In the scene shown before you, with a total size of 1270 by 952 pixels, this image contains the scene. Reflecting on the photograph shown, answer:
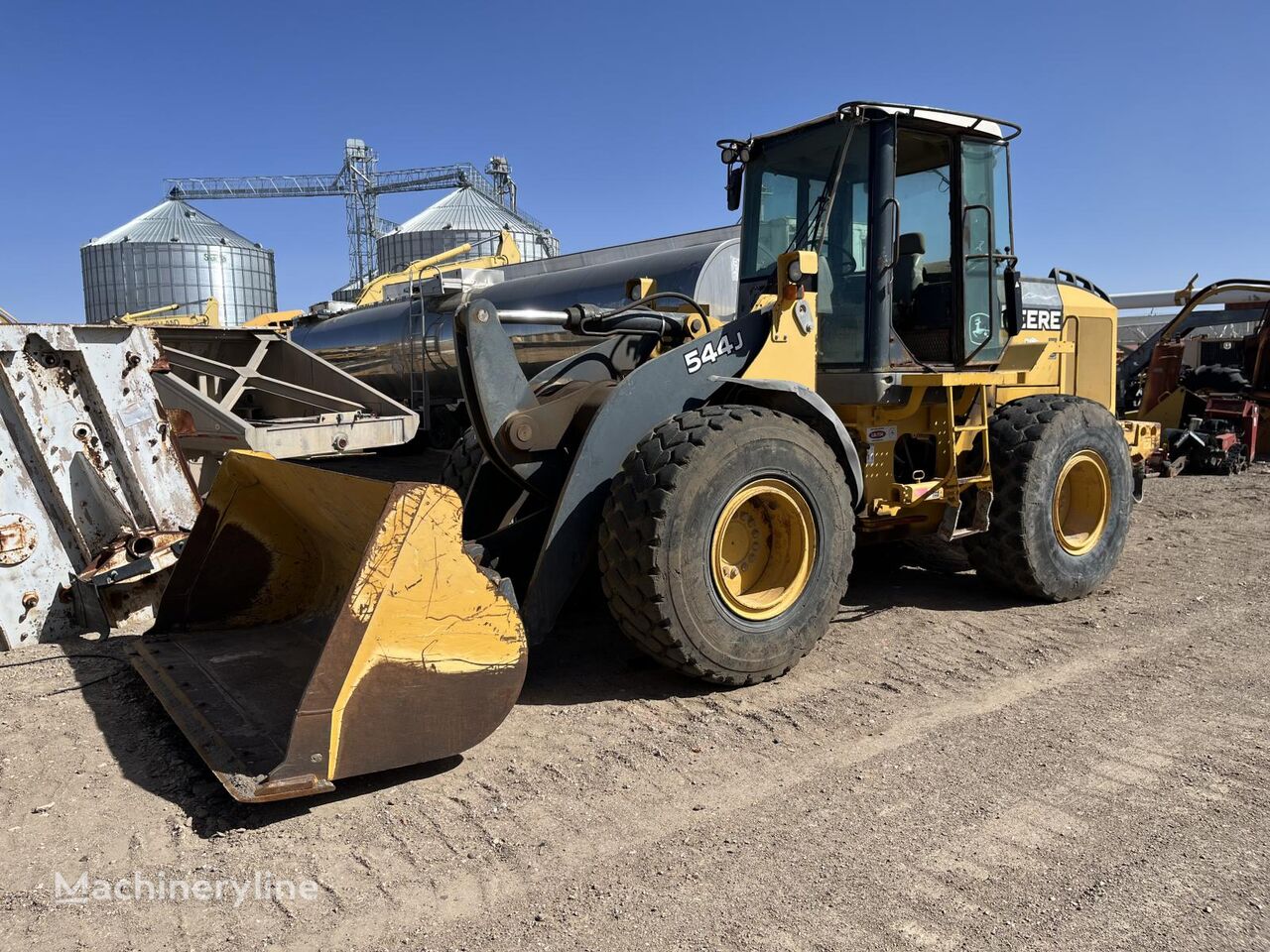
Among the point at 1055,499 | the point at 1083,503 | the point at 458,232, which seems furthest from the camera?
the point at 458,232

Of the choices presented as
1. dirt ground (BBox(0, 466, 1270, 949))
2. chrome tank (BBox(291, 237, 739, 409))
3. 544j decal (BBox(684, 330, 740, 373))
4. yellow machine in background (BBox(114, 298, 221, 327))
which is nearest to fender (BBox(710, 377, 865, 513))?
544j decal (BBox(684, 330, 740, 373))

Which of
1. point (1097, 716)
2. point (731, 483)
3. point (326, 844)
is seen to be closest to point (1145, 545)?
point (1097, 716)

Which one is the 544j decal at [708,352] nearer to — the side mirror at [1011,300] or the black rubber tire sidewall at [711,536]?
the black rubber tire sidewall at [711,536]

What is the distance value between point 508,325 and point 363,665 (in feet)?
21.1

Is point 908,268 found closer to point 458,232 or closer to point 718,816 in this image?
point 718,816

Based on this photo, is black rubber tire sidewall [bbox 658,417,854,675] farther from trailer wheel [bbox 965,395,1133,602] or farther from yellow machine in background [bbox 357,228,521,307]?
yellow machine in background [bbox 357,228,521,307]

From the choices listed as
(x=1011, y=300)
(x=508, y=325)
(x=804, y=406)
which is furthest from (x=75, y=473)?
(x=1011, y=300)

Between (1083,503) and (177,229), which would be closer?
(1083,503)

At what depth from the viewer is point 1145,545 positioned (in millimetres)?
6887

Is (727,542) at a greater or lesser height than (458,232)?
lesser

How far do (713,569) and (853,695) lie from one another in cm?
83

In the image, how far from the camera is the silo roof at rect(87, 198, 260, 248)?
1163 inches

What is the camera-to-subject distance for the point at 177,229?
30016 mm

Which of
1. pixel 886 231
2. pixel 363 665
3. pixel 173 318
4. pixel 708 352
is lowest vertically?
pixel 363 665
